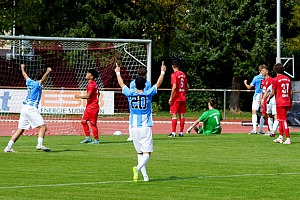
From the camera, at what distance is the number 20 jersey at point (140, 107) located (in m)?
13.6

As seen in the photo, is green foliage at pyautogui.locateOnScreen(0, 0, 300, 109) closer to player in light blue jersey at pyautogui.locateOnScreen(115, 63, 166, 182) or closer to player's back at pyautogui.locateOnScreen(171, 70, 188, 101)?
player's back at pyautogui.locateOnScreen(171, 70, 188, 101)

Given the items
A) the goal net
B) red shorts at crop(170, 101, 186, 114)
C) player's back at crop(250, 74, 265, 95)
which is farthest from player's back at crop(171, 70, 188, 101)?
player's back at crop(250, 74, 265, 95)

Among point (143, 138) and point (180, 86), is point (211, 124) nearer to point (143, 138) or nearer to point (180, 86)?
point (180, 86)

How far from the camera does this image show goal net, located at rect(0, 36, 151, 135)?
90.6 ft

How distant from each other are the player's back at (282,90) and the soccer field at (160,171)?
1141 millimetres

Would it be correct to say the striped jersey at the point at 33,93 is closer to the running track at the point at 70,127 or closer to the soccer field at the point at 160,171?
the soccer field at the point at 160,171

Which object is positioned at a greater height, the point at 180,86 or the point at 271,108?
the point at 180,86

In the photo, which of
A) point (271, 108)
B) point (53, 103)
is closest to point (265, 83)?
point (271, 108)

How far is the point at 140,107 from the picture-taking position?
45.1 ft

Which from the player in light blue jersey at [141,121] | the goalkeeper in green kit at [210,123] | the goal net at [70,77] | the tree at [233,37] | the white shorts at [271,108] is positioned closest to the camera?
the player in light blue jersey at [141,121]

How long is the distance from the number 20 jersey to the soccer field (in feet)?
3.13

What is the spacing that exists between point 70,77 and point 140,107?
1594cm

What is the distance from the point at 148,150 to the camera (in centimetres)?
1349

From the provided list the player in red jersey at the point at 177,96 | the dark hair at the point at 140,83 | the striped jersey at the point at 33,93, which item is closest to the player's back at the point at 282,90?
the player in red jersey at the point at 177,96
